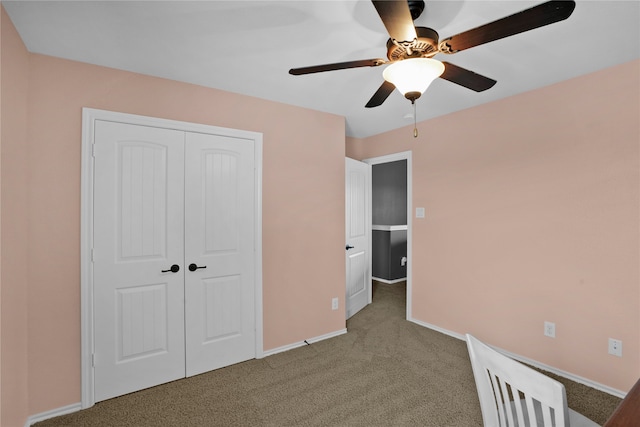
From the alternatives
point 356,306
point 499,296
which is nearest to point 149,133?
point 356,306

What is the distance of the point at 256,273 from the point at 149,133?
4.80 feet

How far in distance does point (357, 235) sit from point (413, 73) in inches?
115

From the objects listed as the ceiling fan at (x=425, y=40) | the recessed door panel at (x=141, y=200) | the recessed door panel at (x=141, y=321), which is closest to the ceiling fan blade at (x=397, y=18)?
the ceiling fan at (x=425, y=40)

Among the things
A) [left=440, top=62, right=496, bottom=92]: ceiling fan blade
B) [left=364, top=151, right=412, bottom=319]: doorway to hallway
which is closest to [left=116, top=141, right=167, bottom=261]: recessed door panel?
[left=440, top=62, right=496, bottom=92]: ceiling fan blade

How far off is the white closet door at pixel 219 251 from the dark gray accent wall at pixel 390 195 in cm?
357

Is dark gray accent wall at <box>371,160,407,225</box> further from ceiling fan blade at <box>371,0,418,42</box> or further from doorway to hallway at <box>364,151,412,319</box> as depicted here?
ceiling fan blade at <box>371,0,418,42</box>

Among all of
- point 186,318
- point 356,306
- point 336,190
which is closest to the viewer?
point 186,318

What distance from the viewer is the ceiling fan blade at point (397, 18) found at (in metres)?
1.10

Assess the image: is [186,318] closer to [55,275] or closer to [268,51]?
[55,275]

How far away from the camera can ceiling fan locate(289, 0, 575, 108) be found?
3.66 ft

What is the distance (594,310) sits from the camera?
97.0 inches

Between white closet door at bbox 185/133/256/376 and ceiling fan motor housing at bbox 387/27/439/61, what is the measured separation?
174 cm

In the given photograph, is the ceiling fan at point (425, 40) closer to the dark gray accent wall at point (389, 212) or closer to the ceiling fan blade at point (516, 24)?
the ceiling fan blade at point (516, 24)

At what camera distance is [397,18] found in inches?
46.4
